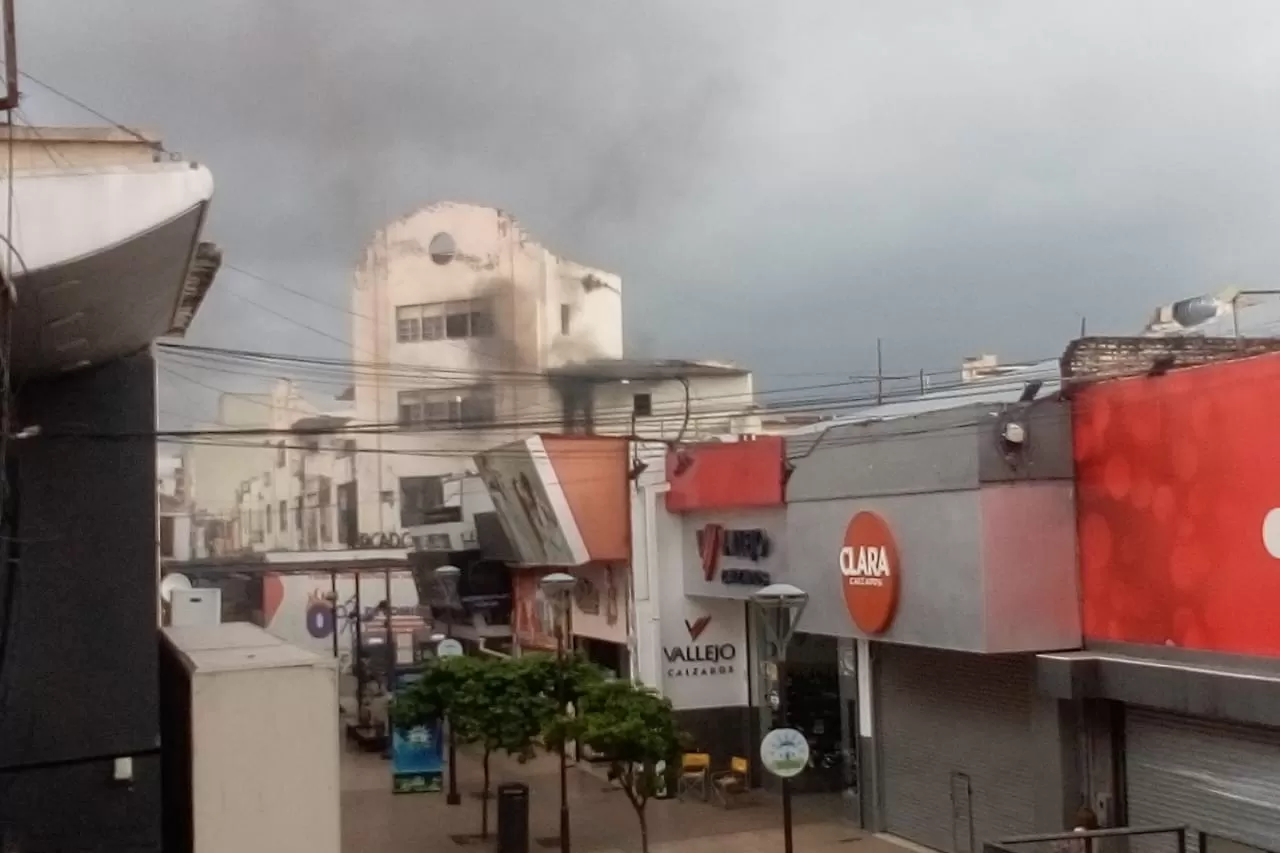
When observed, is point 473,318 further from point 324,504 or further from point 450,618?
point 324,504

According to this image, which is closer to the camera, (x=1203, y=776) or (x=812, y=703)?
(x=1203, y=776)

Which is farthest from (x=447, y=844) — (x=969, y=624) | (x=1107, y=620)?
(x=1107, y=620)

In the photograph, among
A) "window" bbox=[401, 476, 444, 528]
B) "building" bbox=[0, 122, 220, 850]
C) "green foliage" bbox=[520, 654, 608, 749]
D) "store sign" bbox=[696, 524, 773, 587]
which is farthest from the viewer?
"window" bbox=[401, 476, 444, 528]

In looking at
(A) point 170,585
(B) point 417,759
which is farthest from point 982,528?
(A) point 170,585

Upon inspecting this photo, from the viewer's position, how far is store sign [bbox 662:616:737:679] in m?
24.8

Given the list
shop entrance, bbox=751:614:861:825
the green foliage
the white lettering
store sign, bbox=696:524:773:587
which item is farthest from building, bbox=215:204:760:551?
the white lettering

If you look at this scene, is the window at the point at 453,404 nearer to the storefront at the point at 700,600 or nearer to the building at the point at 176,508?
the building at the point at 176,508

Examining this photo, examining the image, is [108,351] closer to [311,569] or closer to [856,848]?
[856,848]

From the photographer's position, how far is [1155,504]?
1444cm

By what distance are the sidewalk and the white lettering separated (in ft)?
11.7

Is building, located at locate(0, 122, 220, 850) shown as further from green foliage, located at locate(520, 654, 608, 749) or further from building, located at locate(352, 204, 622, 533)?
building, located at locate(352, 204, 622, 533)

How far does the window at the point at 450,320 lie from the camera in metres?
45.0

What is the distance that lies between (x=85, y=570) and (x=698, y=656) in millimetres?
15070

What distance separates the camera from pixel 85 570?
1118 centimetres
